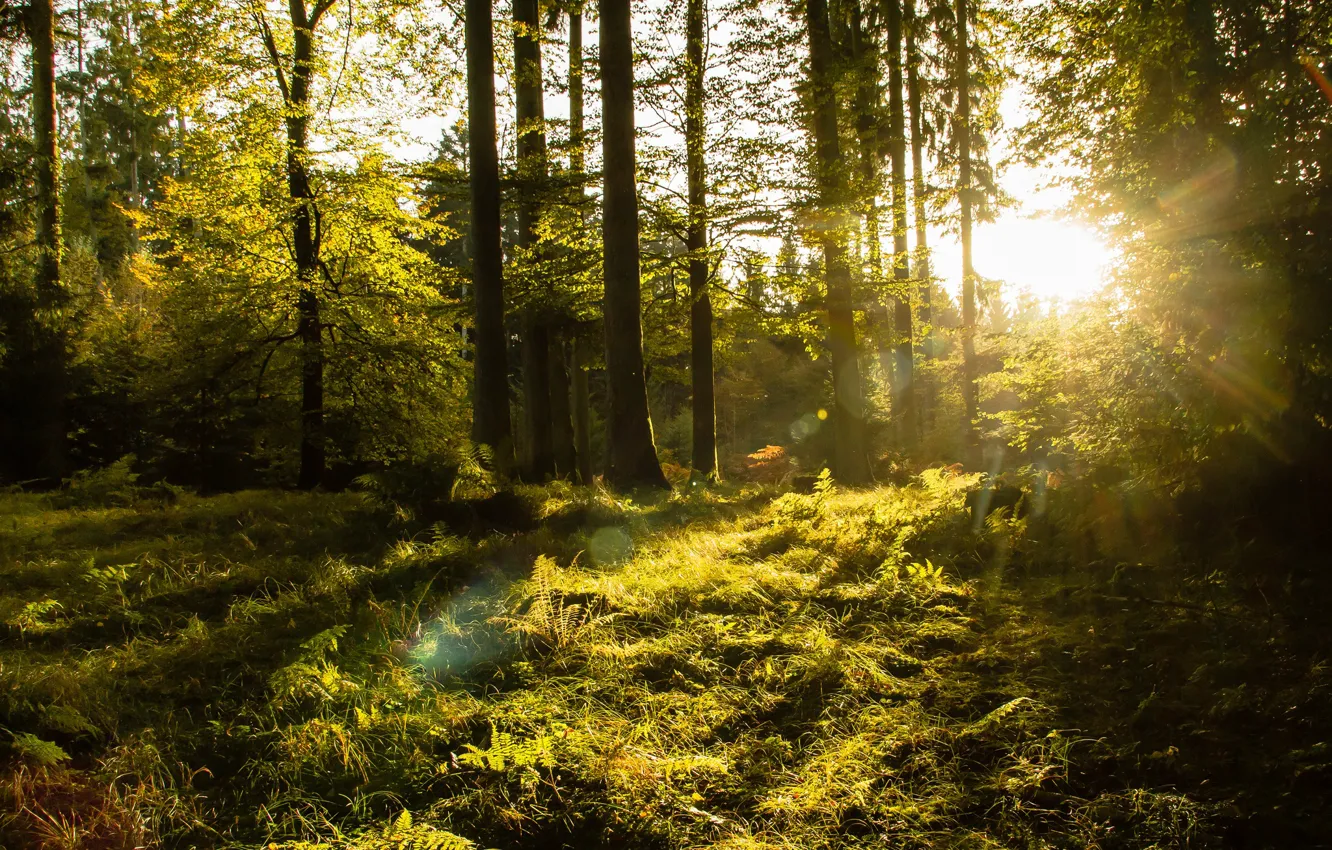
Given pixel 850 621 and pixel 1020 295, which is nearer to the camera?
pixel 850 621

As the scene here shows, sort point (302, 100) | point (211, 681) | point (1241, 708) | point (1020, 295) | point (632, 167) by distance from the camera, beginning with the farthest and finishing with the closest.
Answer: point (302, 100)
point (632, 167)
point (1020, 295)
point (211, 681)
point (1241, 708)

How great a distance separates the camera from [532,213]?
12930 mm

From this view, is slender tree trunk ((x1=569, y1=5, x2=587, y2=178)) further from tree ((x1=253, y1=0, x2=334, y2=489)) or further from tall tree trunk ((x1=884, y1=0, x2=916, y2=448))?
tall tree trunk ((x1=884, y1=0, x2=916, y2=448))

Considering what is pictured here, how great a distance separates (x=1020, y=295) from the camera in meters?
8.06

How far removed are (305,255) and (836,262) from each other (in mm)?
9135

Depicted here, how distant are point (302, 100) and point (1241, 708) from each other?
13.7 meters

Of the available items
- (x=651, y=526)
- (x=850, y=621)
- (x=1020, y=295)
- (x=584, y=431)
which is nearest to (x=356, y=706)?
(x=850, y=621)

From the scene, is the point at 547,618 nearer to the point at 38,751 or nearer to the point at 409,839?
the point at 409,839

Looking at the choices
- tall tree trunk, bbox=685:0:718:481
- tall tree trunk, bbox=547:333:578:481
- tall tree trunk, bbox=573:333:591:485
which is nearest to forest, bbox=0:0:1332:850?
tall tree trunk, bbox=685:0:718:481

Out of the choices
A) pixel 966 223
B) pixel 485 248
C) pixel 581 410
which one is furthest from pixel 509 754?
pixel 966 223

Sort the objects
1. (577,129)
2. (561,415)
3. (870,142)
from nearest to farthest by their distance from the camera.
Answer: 1. (577,129)
2. (561,415)
3. (870,142)

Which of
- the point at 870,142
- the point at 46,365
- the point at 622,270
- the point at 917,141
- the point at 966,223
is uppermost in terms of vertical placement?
the point at 917,141

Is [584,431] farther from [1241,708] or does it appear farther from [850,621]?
[1241,708]

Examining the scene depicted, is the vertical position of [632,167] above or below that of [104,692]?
above
